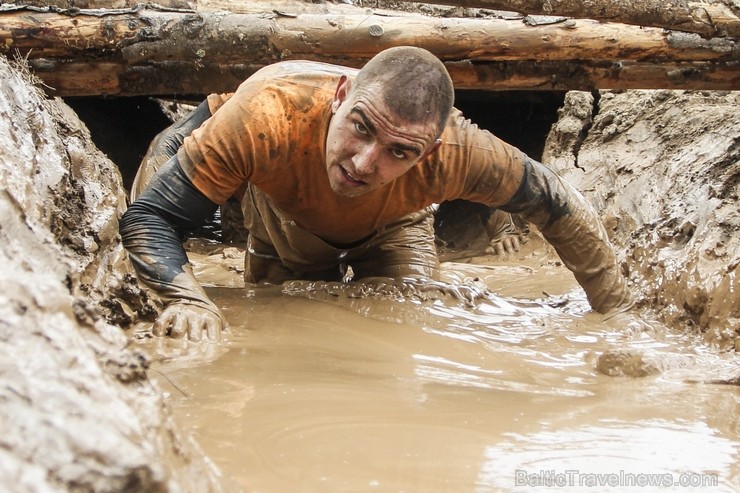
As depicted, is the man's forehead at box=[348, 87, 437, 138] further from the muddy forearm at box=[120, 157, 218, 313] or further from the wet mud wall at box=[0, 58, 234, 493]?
the wet mud wall at box=[0, 58, 234, 493]

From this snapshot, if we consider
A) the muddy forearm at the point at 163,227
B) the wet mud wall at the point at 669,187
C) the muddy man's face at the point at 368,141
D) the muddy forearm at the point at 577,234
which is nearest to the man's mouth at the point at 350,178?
the muddy man's face at the point at 368,141

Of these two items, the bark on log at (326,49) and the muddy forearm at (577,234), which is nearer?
the muddy forearm at (577,234)

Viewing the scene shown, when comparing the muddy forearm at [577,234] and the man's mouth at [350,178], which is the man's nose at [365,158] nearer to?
the man's mouth at [350,178]

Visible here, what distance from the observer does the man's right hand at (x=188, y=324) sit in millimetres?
2656

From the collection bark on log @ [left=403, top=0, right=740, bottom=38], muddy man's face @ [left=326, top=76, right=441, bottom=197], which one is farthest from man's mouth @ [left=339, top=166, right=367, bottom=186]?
bark on log @ [left=403, top=0, right=740, bottom=38]

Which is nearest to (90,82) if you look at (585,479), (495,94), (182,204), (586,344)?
(182,204)

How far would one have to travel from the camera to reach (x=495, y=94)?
290 inches

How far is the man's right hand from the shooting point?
2.66 meters

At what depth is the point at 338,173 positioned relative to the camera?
298 centimetres

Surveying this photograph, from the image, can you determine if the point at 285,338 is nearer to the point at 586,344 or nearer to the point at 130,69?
the point at 586,344

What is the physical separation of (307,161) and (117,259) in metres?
0.79

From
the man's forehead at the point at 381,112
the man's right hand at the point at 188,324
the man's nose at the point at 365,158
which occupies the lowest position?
the man's right hand at the point at 188,324

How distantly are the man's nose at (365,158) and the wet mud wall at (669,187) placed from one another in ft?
4.77
